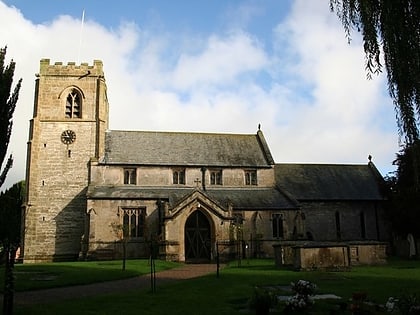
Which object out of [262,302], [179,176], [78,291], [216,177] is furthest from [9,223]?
[216,177]

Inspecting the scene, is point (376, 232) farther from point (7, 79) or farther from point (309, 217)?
point (7, 79)

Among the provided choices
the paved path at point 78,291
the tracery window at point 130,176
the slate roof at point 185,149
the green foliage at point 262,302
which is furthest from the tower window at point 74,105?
the green foliage at point 262,302

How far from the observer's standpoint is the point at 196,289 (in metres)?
17.6

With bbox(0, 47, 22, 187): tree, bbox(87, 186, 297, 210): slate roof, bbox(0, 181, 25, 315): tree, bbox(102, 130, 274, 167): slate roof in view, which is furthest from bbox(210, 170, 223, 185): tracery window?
bbox(0, 181, 25, 315): tree

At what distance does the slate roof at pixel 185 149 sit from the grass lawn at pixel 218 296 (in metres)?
24.5

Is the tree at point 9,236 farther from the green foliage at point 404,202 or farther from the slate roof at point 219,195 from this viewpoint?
the green foliage at point 404,202

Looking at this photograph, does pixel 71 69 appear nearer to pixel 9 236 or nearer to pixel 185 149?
pixel 185 149

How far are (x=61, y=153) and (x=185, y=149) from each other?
495 inches

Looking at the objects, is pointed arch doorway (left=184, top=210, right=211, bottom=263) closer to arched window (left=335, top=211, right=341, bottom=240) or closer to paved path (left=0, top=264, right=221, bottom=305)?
arched window (left=335, top=211, right=341, bottom=240)

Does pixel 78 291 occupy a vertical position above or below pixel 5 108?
below

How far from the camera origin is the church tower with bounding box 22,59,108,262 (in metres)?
41.2

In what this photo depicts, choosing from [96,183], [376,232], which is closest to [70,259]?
[96,183]

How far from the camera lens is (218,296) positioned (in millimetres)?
15547

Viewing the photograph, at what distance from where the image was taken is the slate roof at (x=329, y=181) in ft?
155
